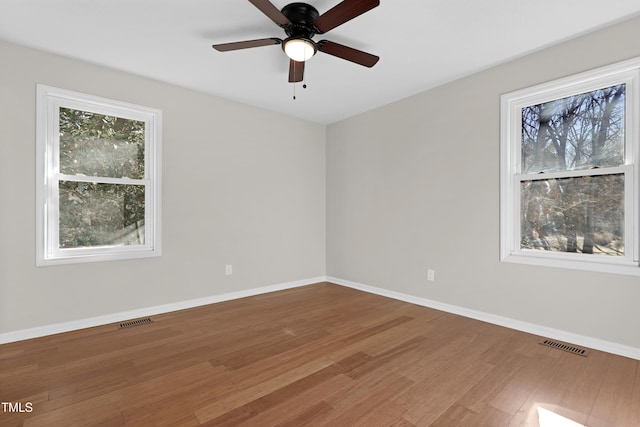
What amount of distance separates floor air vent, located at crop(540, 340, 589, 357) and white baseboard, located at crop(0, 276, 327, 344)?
3064 millimetres

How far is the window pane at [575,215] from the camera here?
240 centimetres

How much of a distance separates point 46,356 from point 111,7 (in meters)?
2.65

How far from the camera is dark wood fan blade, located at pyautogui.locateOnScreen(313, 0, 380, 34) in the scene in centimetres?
177

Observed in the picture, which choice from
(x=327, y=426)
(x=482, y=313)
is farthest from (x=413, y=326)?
(x=327, y=426)

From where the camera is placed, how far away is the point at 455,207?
3322 millimetres

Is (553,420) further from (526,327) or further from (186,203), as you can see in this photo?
(186,203)

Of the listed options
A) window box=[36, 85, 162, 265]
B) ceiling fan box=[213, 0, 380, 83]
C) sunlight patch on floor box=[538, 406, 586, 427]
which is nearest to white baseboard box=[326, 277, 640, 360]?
sunlight patch on floor box=[538, 406, 586, 427]

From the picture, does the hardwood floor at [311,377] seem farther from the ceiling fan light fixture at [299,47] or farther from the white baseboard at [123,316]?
the ceiling fan light fixture at [299,47]

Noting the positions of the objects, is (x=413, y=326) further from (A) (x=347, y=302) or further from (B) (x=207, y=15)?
(B) (x=207, y=15)

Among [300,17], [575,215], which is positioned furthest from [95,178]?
[575,215]

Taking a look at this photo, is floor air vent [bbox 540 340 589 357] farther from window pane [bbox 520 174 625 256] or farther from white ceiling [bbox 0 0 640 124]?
white ceiling [bbox 0 0 640 124]

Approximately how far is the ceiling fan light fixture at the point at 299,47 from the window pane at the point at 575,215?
2333mm

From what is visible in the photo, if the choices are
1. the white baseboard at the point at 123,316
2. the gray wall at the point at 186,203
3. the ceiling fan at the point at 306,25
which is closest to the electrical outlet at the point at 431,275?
the gray wall at the point at 186,203

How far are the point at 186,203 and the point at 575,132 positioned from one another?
3936 millimetres
